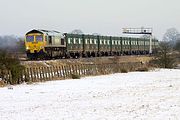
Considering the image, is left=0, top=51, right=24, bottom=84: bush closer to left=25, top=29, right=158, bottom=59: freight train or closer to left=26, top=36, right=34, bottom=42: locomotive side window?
left=25, top=29, right=158, bottom=59: freight train

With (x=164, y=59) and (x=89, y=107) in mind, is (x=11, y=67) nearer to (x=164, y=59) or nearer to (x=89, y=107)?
(x=89, y=107)

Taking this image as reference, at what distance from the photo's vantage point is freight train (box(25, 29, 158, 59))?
40.7 meters

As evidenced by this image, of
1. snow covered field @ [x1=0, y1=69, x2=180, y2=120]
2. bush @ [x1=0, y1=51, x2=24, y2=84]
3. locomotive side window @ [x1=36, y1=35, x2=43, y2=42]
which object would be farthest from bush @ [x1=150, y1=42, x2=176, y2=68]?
snow covered field @ [x1=0, y1=69, x2=180, y2=120]

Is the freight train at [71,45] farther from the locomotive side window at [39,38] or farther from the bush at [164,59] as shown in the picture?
the bush at [164,59]

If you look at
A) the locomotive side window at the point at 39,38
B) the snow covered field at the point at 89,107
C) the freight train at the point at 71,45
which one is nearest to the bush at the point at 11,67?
the snow covered field at the point at 89,107

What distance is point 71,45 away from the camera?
47375 mm

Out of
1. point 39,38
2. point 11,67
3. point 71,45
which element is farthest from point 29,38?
point 11,67

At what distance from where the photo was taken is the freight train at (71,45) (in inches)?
1601

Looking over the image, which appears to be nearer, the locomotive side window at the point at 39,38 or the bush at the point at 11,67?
the bush at the point at 11,67

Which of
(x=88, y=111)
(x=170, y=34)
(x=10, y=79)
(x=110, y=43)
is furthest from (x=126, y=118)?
(x=170, y=34)

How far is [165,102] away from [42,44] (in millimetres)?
28281

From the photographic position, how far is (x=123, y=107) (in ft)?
40.2

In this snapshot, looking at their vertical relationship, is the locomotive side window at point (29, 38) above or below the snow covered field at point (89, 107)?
above

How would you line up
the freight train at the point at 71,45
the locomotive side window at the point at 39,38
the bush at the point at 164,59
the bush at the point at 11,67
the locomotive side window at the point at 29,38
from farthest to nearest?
the bush at the point at 164,59 < the locomotive side window at the point at 29,38 < the freight train at the point at 71,45 < the locomotive side window at the point at 39,38 < the bush at the point at 11,67
